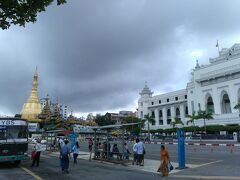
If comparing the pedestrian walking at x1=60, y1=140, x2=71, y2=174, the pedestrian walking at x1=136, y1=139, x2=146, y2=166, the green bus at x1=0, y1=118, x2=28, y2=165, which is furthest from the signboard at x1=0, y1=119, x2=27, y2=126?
the pedestrian walking at x1=136, y1=139, x2=146, y2=166

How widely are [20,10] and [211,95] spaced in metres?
92.4

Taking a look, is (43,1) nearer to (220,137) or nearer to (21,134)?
(21,134)

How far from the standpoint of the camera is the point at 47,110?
9912cm

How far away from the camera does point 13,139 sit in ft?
63.2

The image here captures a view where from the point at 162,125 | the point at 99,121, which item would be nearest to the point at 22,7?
the point at 162,125

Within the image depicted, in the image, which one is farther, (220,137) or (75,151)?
(220,137)

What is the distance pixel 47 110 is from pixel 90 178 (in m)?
87.8

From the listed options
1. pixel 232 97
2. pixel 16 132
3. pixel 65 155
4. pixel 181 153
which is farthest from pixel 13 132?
pixel 232 97

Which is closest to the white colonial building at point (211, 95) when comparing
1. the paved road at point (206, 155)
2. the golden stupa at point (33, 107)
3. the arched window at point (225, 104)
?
the arched window at point (225, 104)

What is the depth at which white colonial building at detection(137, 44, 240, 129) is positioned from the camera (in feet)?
Result: 285

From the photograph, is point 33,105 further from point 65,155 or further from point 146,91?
point 65,155

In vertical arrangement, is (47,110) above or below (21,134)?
above

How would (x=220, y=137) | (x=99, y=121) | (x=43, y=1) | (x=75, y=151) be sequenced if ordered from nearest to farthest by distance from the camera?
1. (x=43, y=1)
2. (x=75, y=151)
3. (x=220, y=137)
4. (x=99, y=121)

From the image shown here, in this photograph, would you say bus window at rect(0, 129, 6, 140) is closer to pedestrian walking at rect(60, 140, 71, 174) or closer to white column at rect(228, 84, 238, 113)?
pedestrian walking at rect(60, 140, 71, 174)
